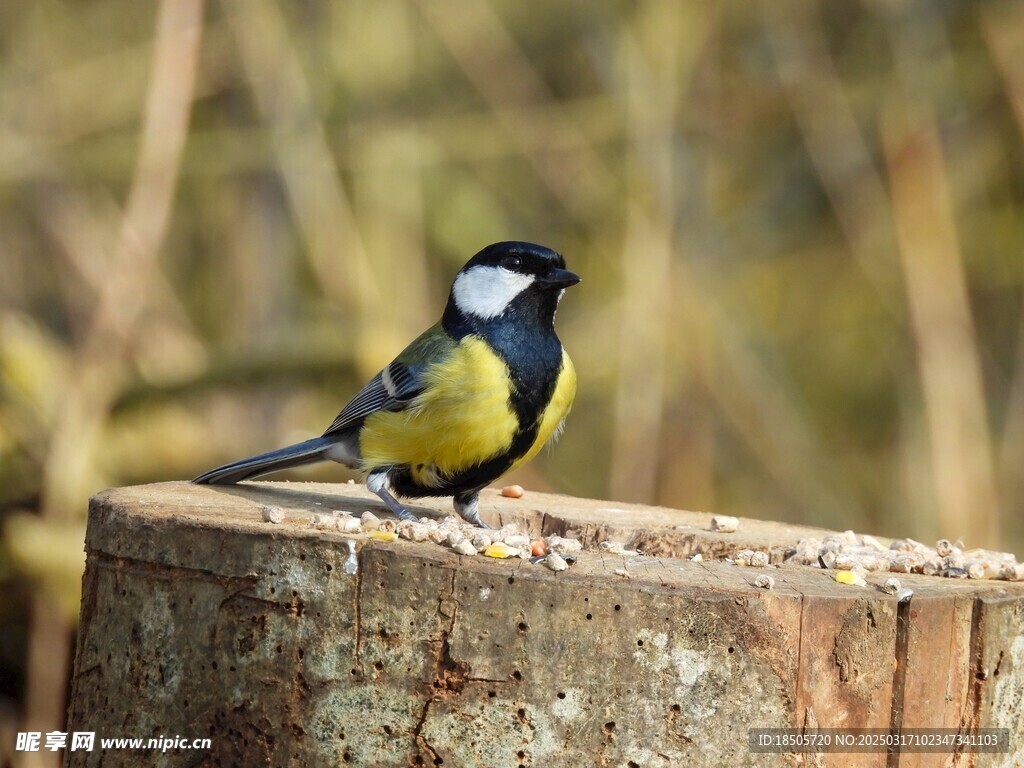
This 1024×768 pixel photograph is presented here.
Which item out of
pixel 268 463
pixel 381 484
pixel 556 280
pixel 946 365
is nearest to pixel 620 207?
pixel 946 365

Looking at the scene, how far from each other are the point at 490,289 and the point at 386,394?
0.37 m

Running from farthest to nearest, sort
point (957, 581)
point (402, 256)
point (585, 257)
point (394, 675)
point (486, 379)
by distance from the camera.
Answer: point (585, 257) < point (402, 256) < point (486, 379) < point (957, 581) < point (394, 675)

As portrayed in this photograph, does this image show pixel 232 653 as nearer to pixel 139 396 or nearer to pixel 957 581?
pixel 957 581

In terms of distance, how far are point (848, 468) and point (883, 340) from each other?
0.71m

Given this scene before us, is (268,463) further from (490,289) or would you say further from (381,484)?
(490,289)

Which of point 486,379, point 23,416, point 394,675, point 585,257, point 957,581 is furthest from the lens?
point 585,257

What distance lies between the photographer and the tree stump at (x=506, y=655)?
6.20 feet

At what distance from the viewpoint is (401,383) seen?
9.66 feet

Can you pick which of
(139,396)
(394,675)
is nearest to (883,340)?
(139,396)

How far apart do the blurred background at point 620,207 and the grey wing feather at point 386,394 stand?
163 cm

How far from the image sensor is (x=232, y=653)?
6.74 ft

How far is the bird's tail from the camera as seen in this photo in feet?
9.30

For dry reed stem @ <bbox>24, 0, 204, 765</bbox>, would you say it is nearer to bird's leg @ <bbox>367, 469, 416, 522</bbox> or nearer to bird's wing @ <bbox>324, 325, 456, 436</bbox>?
bird's wing @ <bbox>324, 325, 456, 436</bbox>

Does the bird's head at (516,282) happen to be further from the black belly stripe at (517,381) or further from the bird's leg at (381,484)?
the bird's leg at (381,484)
